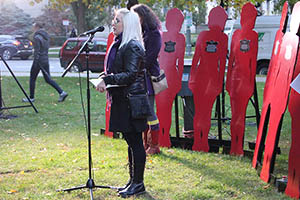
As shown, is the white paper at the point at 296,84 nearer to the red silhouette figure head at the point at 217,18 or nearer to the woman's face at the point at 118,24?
the woman's face at the point at 118,24

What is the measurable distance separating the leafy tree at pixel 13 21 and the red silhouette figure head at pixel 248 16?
138ft

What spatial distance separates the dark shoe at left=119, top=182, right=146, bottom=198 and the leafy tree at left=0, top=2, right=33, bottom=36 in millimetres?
43212

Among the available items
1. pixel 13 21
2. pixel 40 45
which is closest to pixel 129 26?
pixel 40 45

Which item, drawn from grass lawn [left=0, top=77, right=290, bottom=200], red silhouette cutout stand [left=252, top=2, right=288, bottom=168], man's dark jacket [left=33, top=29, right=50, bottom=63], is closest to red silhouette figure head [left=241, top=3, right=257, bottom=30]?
red silhouette cutout stand [left=252, top=2, right=288, bottom=168]

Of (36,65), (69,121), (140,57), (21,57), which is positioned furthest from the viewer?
(21,57)

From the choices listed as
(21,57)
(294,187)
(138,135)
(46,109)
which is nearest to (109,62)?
(138,135)

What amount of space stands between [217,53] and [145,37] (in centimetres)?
131

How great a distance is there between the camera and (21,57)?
2859cm

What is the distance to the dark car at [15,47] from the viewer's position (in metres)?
27.3

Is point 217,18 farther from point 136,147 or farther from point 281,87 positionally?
point 136,147

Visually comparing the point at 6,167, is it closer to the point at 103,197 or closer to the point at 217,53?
the point at 103,197

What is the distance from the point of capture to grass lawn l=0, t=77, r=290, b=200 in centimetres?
491

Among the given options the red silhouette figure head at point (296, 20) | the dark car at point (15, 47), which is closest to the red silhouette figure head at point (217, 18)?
the red silhouette figure head at point (296, 20)

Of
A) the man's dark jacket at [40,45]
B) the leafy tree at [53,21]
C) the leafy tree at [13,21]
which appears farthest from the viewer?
the leafy tree at [53,21]
